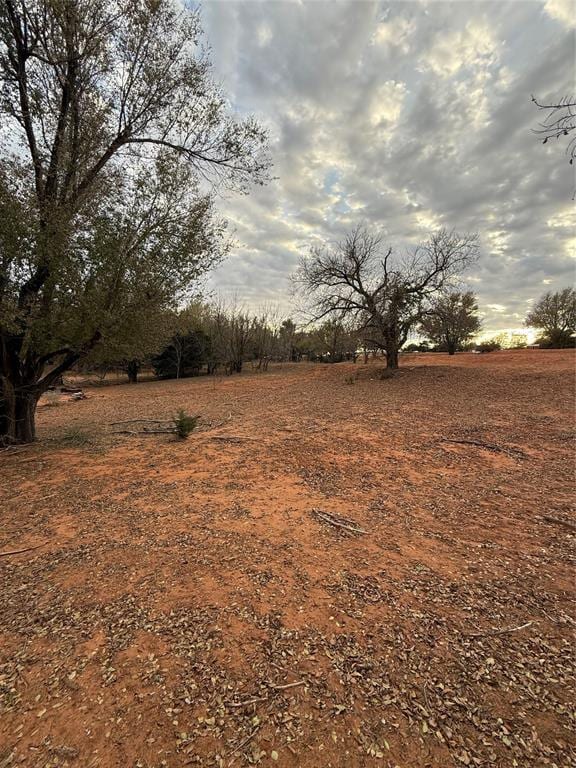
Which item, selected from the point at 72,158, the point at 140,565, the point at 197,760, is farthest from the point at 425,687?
the point at 72,158

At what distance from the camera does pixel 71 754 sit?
154 centimetres

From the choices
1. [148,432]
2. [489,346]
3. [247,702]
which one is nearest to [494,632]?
[247,702]

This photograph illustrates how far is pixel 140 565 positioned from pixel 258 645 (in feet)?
4.66

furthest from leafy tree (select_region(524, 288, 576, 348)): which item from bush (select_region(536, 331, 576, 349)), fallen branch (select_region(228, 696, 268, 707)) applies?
fallen branch (select_region(228, 696, 268, 707))

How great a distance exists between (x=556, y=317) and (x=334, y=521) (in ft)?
116

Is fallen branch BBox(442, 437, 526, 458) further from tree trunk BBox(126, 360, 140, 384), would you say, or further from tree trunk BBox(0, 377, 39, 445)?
tree trunk BBox(126, 360, 140, 384)

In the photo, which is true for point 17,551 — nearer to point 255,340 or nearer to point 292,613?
point 292,613

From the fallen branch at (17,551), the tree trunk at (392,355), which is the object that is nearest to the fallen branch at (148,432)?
the fallen branch at (17,551)

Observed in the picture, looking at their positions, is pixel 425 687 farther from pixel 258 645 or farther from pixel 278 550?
pixel 278 550

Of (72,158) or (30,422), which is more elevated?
(72,158)

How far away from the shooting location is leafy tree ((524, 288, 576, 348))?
2673cm

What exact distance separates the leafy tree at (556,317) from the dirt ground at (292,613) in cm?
2769

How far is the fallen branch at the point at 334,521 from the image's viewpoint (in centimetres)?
351

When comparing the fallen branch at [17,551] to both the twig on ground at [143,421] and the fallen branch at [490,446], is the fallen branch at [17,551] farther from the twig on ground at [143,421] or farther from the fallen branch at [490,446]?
the fallen branch at [490,446]
